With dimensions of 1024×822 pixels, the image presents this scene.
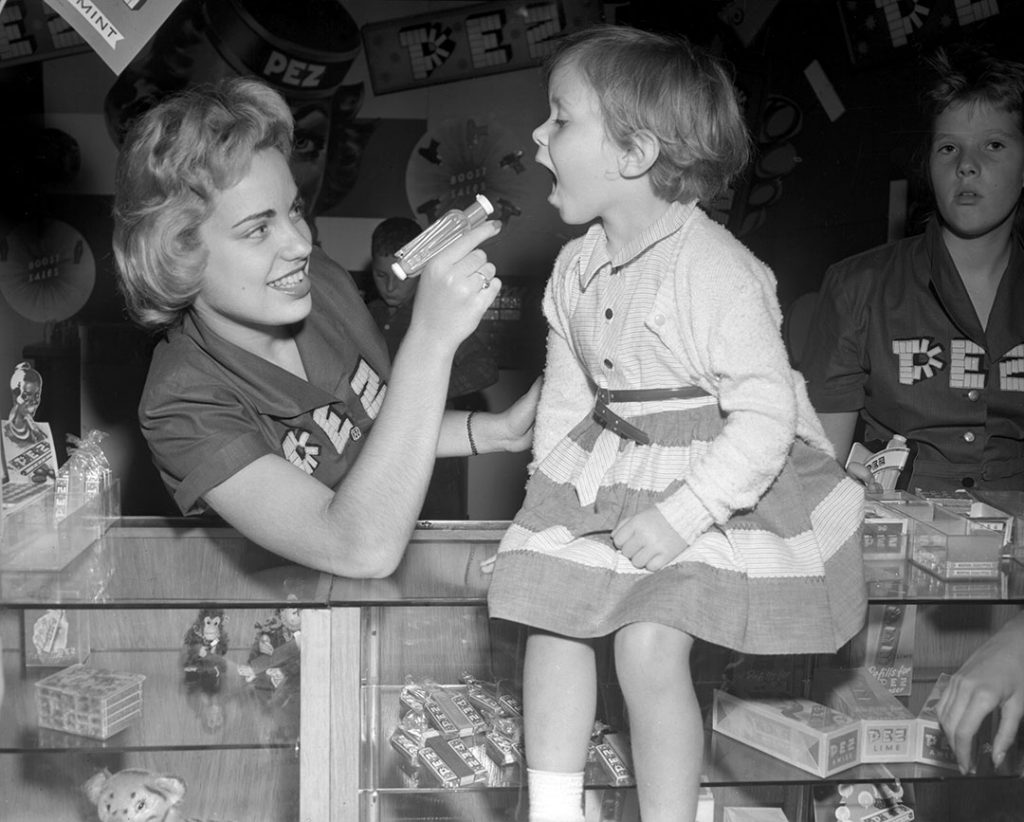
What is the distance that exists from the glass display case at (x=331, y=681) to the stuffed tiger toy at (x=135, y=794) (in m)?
0.02

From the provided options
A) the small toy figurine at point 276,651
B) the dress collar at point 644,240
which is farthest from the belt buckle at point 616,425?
the small toy figurine at point 276,651

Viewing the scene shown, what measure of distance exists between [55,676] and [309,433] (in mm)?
540

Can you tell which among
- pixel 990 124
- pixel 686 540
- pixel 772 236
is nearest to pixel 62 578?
pixel 686 540

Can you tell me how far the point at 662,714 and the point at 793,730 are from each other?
300 mm

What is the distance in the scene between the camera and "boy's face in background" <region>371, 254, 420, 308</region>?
346cm

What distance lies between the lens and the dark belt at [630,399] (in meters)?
1.52

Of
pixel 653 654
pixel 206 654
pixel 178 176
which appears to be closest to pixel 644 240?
pixel 653 654

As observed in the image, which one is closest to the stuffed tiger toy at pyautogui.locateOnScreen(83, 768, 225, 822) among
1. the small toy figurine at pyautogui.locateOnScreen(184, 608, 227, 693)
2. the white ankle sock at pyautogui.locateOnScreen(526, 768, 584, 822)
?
the small toy figurine at pyautogui.locateOnScreen(184, 608, 227, 693)

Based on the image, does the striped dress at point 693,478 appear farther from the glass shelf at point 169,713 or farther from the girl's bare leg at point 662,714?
the glass shelf at point 169,713

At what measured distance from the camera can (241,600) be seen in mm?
1394

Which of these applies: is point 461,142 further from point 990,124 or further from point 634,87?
point 634,87

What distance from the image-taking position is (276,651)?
4.76ft

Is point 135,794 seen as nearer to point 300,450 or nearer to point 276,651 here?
point 276,651

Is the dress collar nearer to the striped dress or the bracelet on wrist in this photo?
the striped dress
